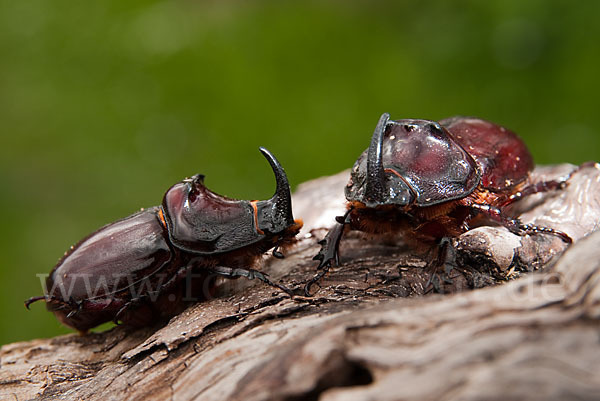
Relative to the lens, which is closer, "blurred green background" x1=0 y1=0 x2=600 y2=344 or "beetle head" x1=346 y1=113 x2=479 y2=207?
"beetle head" x1=346 y1=113 x2=479 y2=207

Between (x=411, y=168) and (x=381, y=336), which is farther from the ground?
(x=411, y=168)

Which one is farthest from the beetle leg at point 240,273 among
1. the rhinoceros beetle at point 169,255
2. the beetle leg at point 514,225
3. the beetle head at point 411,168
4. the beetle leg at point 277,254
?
the beetle leg at point 514,225

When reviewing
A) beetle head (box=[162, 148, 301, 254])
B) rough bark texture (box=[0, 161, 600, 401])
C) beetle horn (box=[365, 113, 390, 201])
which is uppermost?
beetle horn (box=[365, 113, 390, 201])

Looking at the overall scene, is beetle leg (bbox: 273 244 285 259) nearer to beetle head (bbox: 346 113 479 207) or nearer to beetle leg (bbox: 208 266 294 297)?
beetle leg (bbox: 208 266 294 297)

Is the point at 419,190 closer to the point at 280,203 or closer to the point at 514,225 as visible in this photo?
the point at 514,225

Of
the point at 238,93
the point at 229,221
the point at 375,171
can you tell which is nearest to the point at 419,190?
the point at 375,171

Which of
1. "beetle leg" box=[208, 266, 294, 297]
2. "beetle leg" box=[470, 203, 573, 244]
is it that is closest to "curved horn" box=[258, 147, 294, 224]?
"beetle leg" box=[208, 266, 294, 297]
